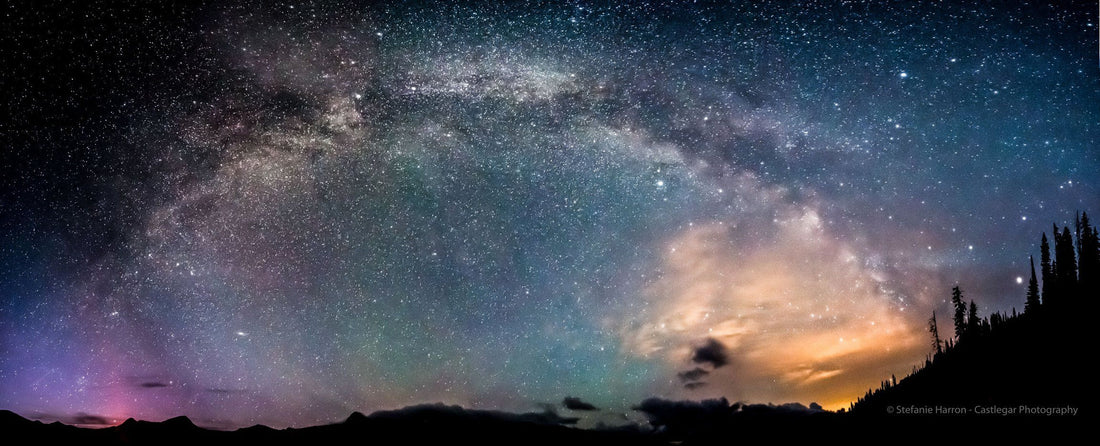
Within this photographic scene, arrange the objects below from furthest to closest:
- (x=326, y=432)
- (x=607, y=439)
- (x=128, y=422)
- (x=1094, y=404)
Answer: (x=607, y=439) < (x=326, y=432) < (x=128, y=422) < (x=1094, y=404)

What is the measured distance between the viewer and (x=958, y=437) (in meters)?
34.2

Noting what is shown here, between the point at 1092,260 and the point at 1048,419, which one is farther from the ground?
the point at 1092,260

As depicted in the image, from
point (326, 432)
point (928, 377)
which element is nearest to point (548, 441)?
point (326, 432)

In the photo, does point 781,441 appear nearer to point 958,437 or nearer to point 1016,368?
point 1016,368

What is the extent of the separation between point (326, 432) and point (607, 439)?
98296mm

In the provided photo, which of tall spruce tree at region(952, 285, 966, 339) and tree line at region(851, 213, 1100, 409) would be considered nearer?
tree line at region(851, 213, 1100, 409)

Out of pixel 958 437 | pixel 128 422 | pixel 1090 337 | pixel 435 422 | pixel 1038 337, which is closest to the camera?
pixel 958 437

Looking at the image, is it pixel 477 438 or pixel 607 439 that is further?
pixel 607 439

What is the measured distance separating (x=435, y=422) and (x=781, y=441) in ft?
391

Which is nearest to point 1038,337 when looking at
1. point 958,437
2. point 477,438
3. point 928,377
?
point 928,377

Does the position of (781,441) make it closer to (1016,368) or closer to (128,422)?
(1016,368)

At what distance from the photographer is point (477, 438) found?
151375 millimetres

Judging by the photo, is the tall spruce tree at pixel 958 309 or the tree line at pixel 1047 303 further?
the tall spruce tree at pixel 958 309

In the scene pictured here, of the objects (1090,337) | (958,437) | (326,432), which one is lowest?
(326,432)
